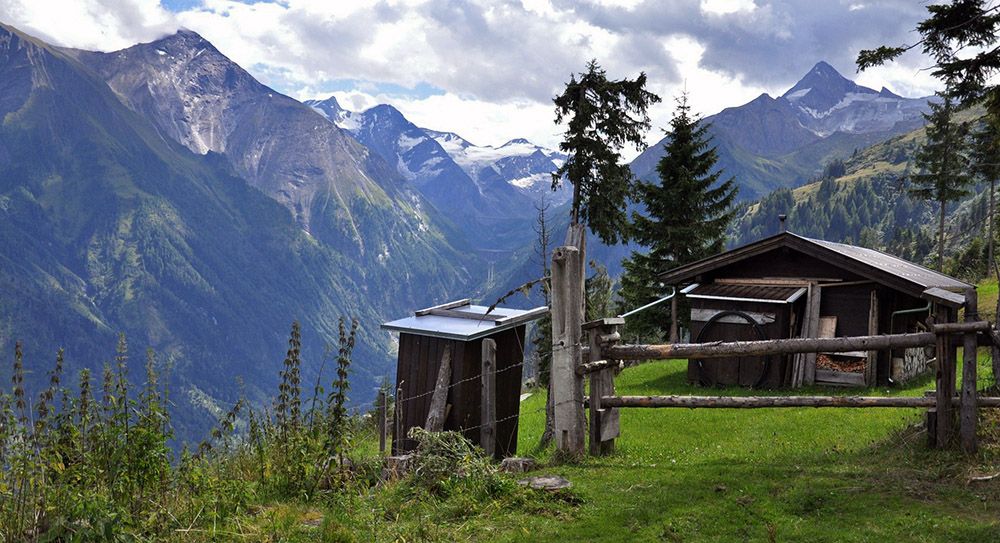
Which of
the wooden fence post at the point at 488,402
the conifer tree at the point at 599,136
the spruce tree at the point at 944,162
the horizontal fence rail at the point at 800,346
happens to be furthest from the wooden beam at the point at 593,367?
the spruce tree at the point at 944,162

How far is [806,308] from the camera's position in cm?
2108

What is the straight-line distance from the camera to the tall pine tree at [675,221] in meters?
34.7

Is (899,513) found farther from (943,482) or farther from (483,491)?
(483,491)

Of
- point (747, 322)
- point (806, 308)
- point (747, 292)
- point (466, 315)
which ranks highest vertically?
point (747, 292)

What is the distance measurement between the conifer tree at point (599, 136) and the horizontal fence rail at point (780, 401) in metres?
10.2

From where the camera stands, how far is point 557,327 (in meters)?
9.58

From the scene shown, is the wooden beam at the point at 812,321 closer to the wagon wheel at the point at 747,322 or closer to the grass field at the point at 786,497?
the wagon wheel at the point at 747,322

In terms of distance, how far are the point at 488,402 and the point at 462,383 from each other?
461 mm

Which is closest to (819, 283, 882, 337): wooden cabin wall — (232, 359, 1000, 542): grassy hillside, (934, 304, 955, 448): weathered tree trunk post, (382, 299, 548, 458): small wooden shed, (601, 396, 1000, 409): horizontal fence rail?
(232, 359, 1000, 542): grassy hillside

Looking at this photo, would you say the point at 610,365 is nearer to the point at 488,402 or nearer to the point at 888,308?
the point at 488,402

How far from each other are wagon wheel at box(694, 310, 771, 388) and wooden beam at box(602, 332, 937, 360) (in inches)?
477

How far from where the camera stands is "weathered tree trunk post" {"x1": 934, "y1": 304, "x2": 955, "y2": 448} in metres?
8.40

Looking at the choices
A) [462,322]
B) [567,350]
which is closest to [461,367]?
[462,322]

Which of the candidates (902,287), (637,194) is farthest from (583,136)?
(902,287)
